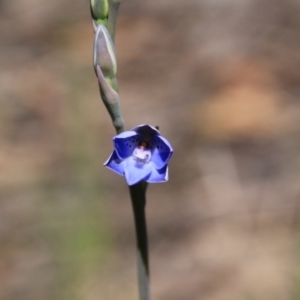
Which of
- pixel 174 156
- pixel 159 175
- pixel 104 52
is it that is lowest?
pixel 174 156

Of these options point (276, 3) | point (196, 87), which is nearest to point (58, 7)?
point (196, 87)

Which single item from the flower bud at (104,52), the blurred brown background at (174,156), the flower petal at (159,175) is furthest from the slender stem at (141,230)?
the blurred brown background at (174,156)

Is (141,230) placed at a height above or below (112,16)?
below

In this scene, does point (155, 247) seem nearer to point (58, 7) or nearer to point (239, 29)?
point (239, 29)

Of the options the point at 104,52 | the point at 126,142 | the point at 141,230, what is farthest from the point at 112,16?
the point at 141,230

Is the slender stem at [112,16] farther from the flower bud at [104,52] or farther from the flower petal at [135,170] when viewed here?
the flower petal at [135,170]

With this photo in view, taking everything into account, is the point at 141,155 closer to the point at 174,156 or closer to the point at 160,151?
the point at 160,151
